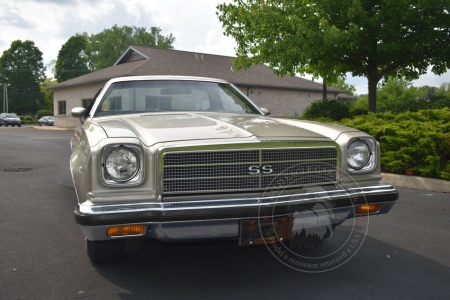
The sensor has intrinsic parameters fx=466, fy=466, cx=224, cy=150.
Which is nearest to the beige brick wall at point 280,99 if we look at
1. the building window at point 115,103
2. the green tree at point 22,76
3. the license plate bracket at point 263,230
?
A: the building window at point 115,103

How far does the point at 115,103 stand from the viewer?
15.5 ft

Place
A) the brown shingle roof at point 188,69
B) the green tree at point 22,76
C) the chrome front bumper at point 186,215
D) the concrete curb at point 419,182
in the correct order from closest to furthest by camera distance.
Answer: the chrome front bumper at point 186,215
the concrete curb at point 419,182
the brown shingle roof at point 188,69
the green tree at point 22,76

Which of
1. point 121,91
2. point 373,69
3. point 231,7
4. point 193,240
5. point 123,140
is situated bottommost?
point 193,240

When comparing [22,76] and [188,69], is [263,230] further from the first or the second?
[22,76]

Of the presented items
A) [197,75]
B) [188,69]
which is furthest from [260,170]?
[188,69]

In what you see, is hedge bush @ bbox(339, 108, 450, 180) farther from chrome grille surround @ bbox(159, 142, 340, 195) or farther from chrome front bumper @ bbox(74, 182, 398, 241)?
chrome front bumper @ bbox(74, 182, 398, 241)

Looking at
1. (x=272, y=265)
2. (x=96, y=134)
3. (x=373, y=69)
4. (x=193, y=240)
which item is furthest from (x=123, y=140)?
(x=373, y=69)

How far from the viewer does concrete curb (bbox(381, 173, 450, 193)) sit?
7376 millimetres

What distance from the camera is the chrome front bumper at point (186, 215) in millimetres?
2949

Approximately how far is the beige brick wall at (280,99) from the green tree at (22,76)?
58.2m

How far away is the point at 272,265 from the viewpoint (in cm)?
383

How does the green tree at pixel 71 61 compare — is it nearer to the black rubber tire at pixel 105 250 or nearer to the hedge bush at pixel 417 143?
the hedge bush at pixel 417 143

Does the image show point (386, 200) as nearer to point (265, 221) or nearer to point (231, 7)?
point (265, 221)

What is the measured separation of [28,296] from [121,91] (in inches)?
92.7
